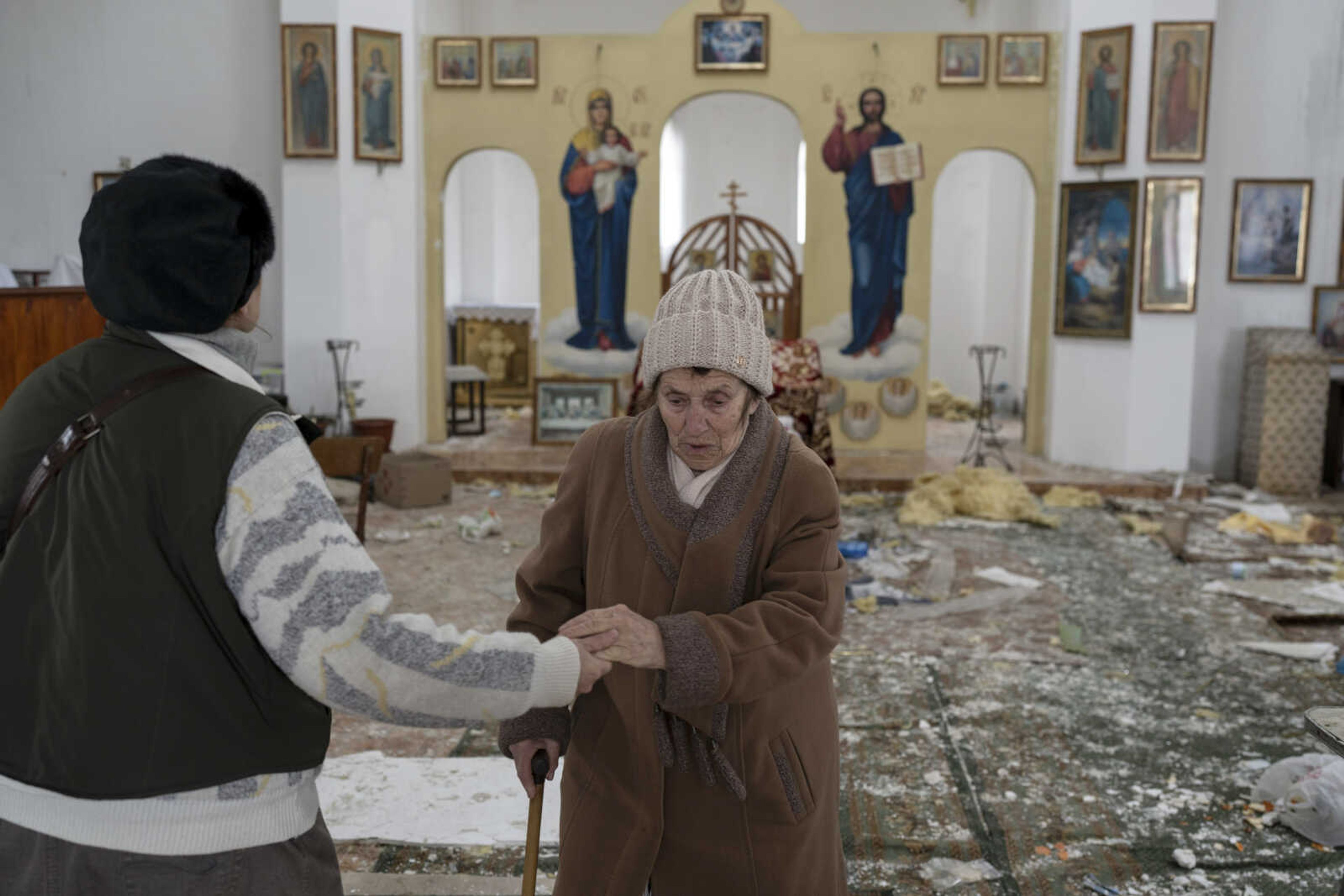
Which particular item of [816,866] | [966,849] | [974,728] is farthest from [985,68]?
[816,866]

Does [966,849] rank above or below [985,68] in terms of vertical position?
below

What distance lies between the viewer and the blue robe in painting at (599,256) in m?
12.8

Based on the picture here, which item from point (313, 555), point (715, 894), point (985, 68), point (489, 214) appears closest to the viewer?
point (313, 555)

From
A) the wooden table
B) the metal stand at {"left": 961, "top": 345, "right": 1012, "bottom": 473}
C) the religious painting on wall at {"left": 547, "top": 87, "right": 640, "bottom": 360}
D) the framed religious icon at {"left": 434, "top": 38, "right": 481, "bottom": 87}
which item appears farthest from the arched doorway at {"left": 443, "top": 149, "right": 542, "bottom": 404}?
the metal stand at {"left": 961, "top": 345, "right": 1012, "bottom": 473}

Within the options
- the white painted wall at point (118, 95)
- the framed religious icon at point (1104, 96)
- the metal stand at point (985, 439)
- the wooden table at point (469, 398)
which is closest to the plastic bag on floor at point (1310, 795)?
the metal stand at point (985, 439)

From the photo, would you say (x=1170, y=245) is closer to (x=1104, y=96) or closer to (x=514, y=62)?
(x=1104, y=96)

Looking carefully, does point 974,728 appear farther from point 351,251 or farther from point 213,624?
point 351,251

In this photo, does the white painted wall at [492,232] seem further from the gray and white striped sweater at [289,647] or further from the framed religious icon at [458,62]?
the gray and white striped sweater at [289,647]

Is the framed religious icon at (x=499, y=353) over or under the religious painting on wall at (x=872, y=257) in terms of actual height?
under

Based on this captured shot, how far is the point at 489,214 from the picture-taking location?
1888 cm

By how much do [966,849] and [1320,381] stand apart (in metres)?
9.40

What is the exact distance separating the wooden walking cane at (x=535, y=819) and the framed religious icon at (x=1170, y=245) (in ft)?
35.6

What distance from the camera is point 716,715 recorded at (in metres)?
2.38

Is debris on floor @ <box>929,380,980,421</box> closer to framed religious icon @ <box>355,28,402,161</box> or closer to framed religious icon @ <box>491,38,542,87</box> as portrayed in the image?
framed religious icon @ <box>491,38,542,87</box>
